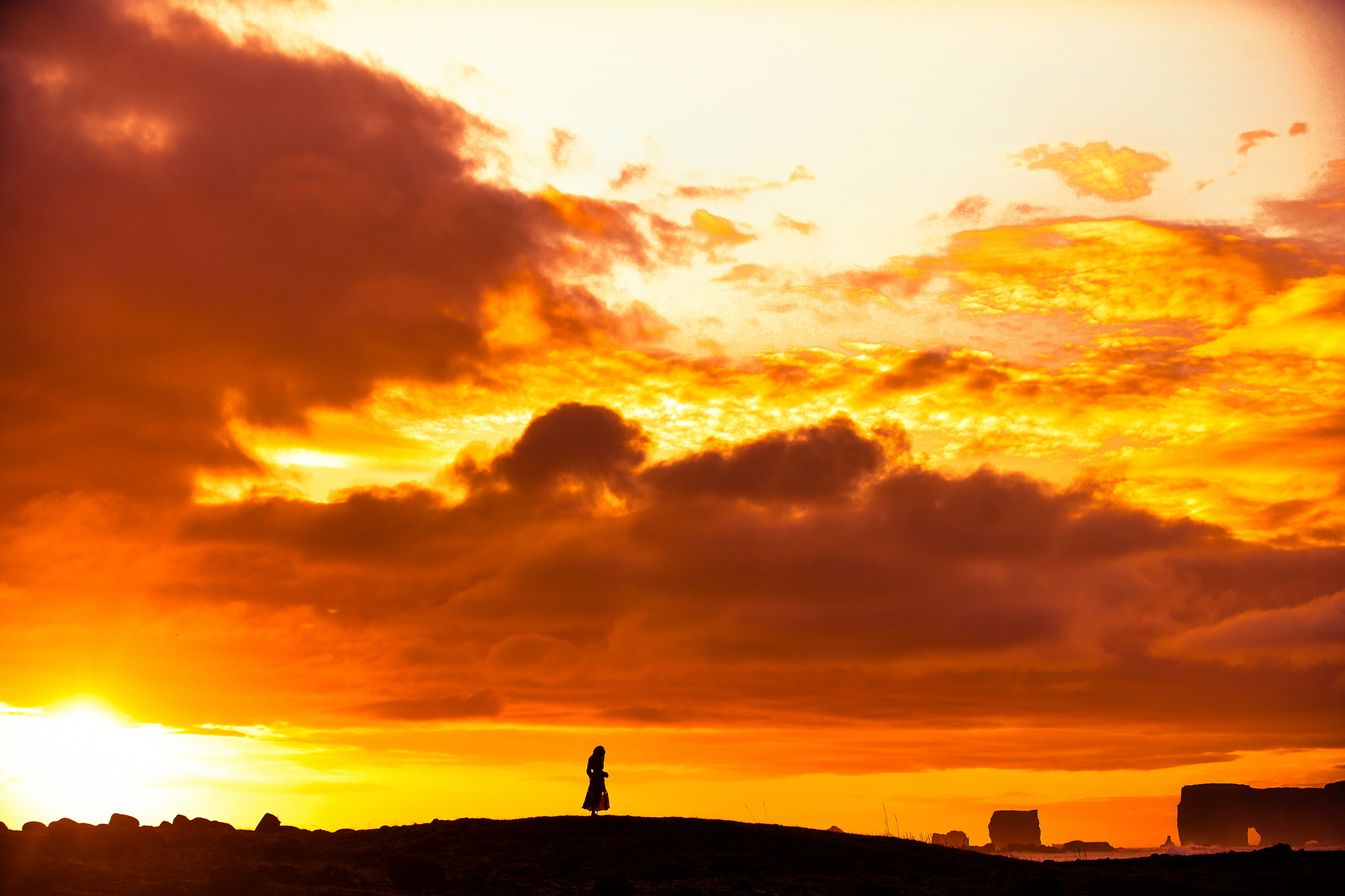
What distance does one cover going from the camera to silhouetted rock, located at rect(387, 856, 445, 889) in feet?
109

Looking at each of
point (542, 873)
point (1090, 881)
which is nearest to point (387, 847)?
point (542, 873)

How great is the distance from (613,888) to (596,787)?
9940 mm

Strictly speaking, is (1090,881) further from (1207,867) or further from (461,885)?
(461,885)

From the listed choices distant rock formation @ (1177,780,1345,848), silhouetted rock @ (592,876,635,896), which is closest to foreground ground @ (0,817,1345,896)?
silhouetted rock @ (592,876,635,896)

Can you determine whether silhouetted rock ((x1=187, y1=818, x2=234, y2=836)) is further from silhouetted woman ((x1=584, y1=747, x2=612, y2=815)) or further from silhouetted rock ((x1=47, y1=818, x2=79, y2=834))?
silhouetted woman ((x1=584, y1=747, x2=612, y2=815))

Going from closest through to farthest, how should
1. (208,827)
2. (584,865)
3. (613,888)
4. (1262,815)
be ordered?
(613,888)
(584,865)
(208,827)
(1262,815)

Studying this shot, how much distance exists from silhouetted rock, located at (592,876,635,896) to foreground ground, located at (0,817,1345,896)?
0.03m

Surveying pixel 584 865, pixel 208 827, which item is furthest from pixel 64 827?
pixel 584 865

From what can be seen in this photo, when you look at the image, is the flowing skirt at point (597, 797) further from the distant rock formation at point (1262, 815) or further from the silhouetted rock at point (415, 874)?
the distant rock formation at point (1262, 815)

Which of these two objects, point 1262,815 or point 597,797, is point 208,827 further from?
point 1262,815

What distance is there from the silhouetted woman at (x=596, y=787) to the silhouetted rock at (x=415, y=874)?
24.2 ft

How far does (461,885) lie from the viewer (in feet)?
110

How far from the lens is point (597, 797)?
41.0 meters

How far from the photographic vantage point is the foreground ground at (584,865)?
31281mm
